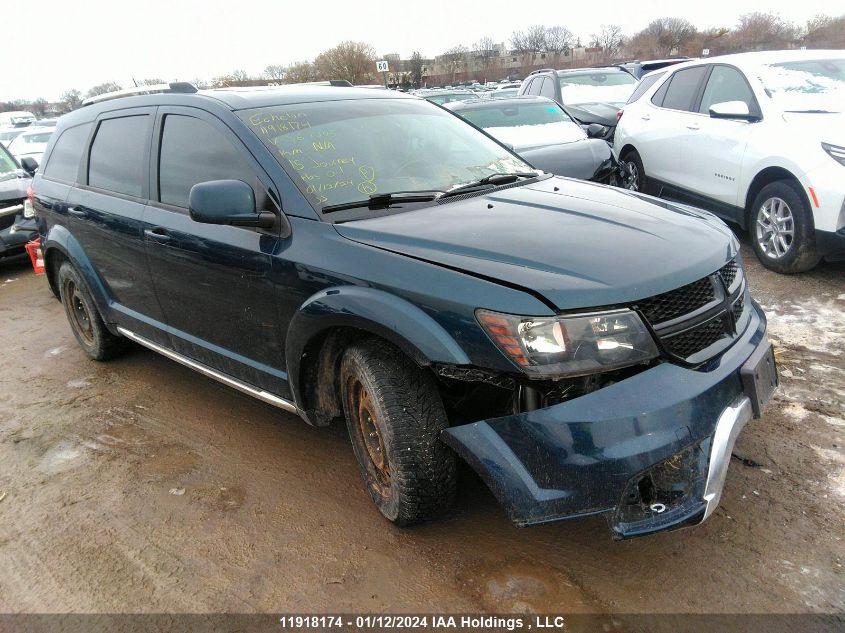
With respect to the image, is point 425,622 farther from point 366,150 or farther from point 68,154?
point 68,154

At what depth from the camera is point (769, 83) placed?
19.0 feet

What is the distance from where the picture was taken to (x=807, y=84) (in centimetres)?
569

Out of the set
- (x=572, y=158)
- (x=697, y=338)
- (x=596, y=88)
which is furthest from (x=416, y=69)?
(x=697, y=338)

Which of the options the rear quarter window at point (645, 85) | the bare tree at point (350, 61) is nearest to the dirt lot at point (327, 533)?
the rear quarter window at point (645, 85)

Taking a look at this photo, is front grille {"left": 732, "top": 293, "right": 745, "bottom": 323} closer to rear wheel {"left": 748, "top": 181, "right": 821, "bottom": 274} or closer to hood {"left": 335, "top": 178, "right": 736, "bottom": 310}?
hood {"left": 335, "top": 178, "right": 736, "bottom": 310}

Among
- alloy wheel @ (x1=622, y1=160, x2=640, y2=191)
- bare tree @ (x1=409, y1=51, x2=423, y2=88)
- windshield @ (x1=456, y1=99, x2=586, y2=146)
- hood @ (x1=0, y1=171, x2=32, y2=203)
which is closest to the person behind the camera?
windshield @ (x1=456, y1=99, x2=586, y2=146)

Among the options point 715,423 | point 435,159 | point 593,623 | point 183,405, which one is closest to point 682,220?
point 715,423

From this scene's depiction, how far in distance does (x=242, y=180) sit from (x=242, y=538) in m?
1.63

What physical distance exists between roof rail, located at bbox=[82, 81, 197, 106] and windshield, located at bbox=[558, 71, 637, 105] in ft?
26.1

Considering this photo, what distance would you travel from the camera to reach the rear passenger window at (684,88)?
6.77 metres

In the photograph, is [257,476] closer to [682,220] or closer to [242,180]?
[242,180]

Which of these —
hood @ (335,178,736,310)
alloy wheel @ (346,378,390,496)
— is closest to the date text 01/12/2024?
alloy wheel @ (346,378,390,496)

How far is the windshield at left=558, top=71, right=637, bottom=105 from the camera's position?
431 inches

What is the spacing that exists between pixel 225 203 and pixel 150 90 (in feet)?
6.38
